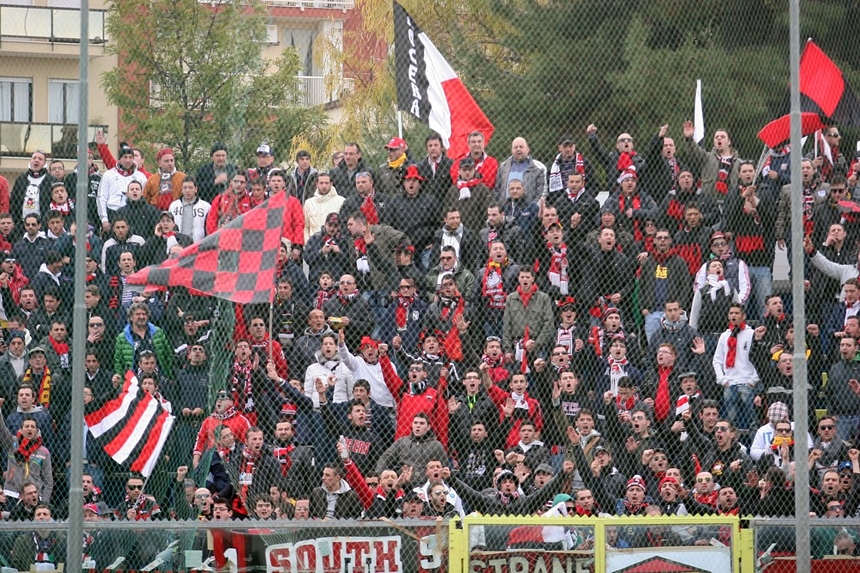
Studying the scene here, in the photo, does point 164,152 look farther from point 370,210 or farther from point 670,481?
point 670,481

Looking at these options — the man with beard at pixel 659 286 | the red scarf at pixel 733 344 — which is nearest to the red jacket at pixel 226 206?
the man with beard at pixel 659 286

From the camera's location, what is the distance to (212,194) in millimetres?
12562

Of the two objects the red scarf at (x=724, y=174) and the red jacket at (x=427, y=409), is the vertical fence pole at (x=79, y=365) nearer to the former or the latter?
the red jacket at (x=427, y=409)

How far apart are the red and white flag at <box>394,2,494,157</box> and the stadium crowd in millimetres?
186

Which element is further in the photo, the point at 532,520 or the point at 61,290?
the point at 61,290

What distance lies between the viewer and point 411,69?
12.9 meters

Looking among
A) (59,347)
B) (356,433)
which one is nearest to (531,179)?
(356,433)

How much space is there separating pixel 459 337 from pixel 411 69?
2379mm

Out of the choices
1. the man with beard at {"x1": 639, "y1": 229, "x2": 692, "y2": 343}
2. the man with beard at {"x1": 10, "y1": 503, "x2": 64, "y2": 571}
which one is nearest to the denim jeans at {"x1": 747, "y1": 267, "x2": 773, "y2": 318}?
the man with beard at {"x1": 639, "y1": 229, "x2": 692, "y2": 343}

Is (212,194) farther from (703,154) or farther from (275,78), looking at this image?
(703,154)

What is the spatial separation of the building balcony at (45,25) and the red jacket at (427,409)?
26.4 feet

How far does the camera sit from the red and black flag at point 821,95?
12.5 m

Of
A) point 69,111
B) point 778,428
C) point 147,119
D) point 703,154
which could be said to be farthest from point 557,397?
point 69,111

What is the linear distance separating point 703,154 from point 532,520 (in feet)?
13.7
